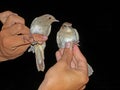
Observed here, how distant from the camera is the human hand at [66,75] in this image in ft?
2.09

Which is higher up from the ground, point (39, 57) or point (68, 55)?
point (68, 55)

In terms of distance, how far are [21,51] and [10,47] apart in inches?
4.5

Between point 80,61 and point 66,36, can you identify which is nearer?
point 80,61

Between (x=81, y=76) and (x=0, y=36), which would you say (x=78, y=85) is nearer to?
(x=81, y=76)

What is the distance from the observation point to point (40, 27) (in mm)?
1102

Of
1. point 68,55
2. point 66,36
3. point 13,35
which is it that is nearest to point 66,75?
point 68,55

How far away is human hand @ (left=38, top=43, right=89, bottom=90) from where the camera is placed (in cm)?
64

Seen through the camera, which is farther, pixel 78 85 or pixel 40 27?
pixel 40 27

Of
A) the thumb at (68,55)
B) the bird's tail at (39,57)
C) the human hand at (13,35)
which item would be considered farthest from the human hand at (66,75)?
A: the bird's tail at (39,57)

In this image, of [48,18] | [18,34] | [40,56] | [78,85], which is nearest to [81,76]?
[78,85]

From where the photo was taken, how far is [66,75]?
0.67 m

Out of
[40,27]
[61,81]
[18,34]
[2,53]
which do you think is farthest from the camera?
[40,27]

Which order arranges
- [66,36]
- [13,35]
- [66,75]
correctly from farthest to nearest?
[66,36], [13,35], [66,75]

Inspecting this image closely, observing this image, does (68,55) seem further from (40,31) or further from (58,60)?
(40,31)
